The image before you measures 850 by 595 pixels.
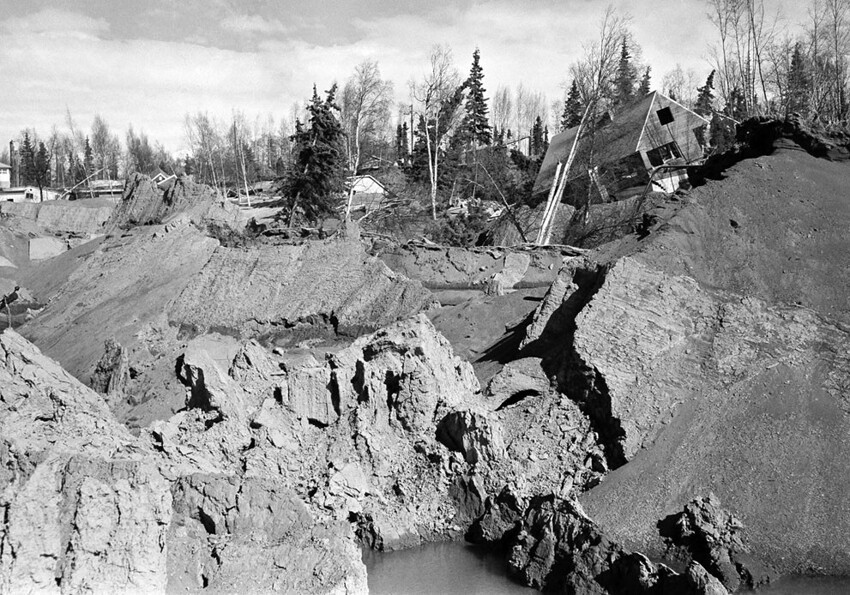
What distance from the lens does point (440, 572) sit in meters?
12.3

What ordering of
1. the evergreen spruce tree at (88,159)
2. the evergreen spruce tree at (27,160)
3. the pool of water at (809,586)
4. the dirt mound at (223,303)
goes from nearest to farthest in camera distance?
the pool of water at (809,586) < the dirt mound at (223,303) < the evergreen spruce tree at (88,159) < the evergreen spruce tree at (27,160)

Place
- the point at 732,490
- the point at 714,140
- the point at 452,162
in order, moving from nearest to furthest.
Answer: the point at 732,490
the point at 714,140
the point at 452,162

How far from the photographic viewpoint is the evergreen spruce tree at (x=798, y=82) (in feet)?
100

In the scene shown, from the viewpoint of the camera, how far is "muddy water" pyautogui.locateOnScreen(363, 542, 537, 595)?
38.1ft

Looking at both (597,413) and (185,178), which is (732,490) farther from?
(185,178)

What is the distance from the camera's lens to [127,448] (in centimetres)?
1124

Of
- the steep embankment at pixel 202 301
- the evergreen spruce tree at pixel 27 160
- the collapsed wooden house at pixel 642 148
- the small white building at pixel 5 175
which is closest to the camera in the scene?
the steep embankment at pixel 202 301

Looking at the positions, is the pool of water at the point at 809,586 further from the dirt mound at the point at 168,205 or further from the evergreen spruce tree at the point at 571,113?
the evergreen spruce tree at the point at 571,113

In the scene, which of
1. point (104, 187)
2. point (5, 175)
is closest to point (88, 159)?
point (104, 187)

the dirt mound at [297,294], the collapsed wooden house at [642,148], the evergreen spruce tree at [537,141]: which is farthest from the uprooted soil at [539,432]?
the evergreen spruce tree at [537,141]

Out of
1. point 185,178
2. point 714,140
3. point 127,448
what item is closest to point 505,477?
point 127,448

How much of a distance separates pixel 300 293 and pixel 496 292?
5304mm

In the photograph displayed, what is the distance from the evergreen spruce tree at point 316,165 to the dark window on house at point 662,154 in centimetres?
1255

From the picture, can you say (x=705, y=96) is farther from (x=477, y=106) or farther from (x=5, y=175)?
(x=5, y=175)
